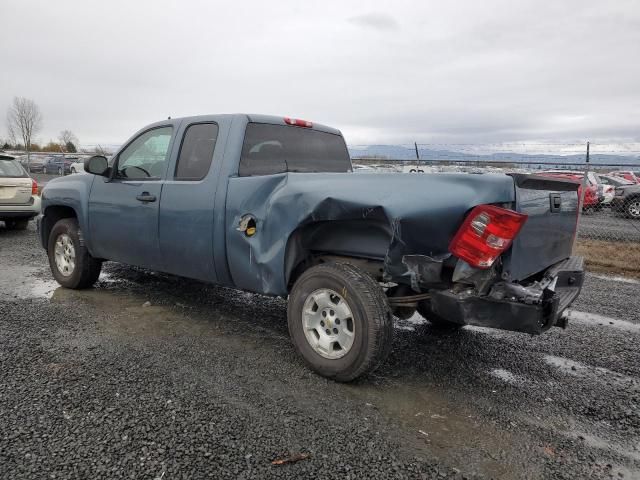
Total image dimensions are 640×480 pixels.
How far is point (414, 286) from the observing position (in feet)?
10.5

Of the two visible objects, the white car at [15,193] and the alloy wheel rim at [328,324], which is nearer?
the alloy wheel rim at [328,324]

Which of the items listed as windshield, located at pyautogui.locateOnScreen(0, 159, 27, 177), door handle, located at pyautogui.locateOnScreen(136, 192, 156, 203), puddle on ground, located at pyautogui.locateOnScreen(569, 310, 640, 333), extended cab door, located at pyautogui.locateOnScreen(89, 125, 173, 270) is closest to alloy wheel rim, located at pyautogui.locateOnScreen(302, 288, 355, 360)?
extended cab door, located at pyautogui.locateOnScreen(89, 125, 173, 270)

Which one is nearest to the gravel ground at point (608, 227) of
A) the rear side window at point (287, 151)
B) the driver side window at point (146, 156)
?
the rear side window at point (287, 151)

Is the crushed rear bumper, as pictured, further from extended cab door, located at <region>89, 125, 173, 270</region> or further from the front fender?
the front fender

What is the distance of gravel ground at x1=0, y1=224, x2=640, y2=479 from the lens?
2.53 meters

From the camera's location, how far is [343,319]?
338cm

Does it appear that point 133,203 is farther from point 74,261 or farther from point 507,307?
point 507,307

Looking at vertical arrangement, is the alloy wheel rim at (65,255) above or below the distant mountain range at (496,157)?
below

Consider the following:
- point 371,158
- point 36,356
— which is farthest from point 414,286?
point 371,158

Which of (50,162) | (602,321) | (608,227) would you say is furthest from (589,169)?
(50,162)

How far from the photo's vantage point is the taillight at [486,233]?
2793 millimetres

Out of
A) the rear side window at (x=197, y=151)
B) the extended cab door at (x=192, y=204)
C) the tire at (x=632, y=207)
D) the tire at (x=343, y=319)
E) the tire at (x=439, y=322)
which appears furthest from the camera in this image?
the tire at (x=632, y=207)

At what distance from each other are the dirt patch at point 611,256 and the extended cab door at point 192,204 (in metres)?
6.48

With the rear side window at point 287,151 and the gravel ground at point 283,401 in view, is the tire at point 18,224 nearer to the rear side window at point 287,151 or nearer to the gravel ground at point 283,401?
the gravel ground at point 283,401
